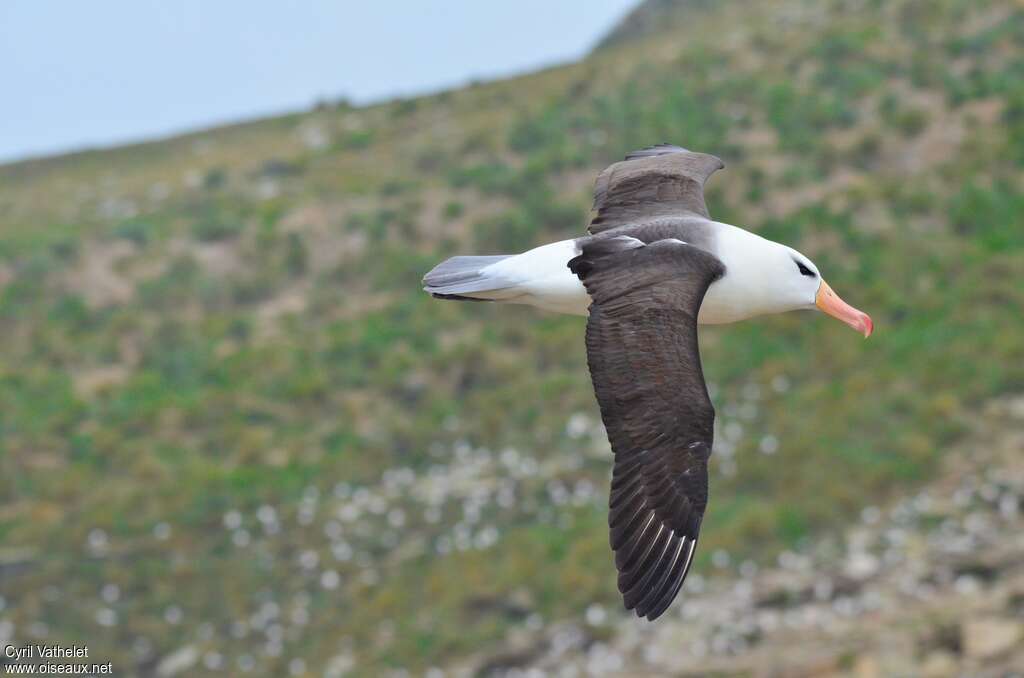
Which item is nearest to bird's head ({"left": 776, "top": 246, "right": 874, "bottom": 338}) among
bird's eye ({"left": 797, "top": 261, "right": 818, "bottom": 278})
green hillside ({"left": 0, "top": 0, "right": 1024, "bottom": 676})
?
bird's eye ({"left": 797, "top": 261, "right": 818, "bottom": 278})

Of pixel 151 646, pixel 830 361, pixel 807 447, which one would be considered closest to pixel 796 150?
pixel 830 361

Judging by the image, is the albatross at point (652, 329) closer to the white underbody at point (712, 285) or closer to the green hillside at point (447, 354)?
the white underbody at point (712, 285)

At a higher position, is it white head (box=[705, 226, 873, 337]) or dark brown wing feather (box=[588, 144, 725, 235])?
white head (box=[705, 226, 873, 337])

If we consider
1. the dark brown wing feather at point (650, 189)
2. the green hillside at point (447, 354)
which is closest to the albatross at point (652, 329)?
the dark brown wing feather at point (650, 189)

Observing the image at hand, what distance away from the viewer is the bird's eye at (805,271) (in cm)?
741

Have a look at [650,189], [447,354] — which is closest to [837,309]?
[650,189]

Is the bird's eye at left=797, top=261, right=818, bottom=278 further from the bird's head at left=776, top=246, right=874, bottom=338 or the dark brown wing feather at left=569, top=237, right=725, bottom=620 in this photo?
the dark brown wing feather at left=569, top=237, right=725, bottom=620

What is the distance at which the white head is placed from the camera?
7078mm

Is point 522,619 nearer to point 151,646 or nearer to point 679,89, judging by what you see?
point 151,646

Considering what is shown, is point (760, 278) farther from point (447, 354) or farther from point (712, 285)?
point (447, 354)

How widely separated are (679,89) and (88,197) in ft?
27.3

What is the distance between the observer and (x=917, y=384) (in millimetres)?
14742

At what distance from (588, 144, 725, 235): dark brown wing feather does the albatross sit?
0.66m

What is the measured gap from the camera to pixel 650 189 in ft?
27.5
